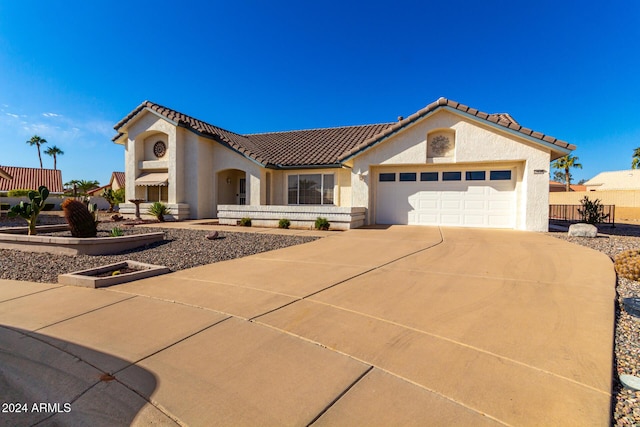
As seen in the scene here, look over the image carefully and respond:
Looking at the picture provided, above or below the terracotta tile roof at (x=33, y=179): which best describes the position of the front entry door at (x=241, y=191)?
below

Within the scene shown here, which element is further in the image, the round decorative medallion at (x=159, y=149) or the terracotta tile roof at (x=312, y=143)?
the round decorative medallion at (x=159, y=149)

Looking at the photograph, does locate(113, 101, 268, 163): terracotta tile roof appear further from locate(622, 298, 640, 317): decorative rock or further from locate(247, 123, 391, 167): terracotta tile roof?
locate(622, 298, 640, 317): decorative rock

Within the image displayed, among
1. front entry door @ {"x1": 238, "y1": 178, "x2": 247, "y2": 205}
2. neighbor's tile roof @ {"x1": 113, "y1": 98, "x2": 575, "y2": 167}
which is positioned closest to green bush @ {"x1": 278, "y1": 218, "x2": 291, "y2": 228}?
neighbor's tile roof @ {"x1": 113, "y1": 98, "x2": 575, "y2": 167}

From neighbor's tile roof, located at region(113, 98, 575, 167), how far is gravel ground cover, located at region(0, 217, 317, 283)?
6.90 m

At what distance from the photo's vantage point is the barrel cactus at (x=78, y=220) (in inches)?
353

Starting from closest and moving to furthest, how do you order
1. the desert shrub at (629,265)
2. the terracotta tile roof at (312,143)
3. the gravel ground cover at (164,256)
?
the desert shrub at (629,265) → the gravel ground cover at (164,256) → the terracotta tile roof at (312,143)

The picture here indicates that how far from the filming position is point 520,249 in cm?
887

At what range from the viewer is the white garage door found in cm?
1407

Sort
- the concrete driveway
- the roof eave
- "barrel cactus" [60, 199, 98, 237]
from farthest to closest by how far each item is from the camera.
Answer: the roof eave, "barrel cactus" [60, 199, 98, 237], the concrete driveway

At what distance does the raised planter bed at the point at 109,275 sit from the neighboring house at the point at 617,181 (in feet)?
190

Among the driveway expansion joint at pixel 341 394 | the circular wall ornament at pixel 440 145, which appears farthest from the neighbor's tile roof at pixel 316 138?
the driveway expansion joint at pixel 341 394

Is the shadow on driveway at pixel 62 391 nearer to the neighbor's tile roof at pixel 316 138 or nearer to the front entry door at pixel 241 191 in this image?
the neighbor's tile roof at pixel 316 138

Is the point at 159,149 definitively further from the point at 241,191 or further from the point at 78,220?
the point at 78,220

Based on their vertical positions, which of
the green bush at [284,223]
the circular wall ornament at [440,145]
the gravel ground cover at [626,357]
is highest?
the circular wall ornament at [440,145]
